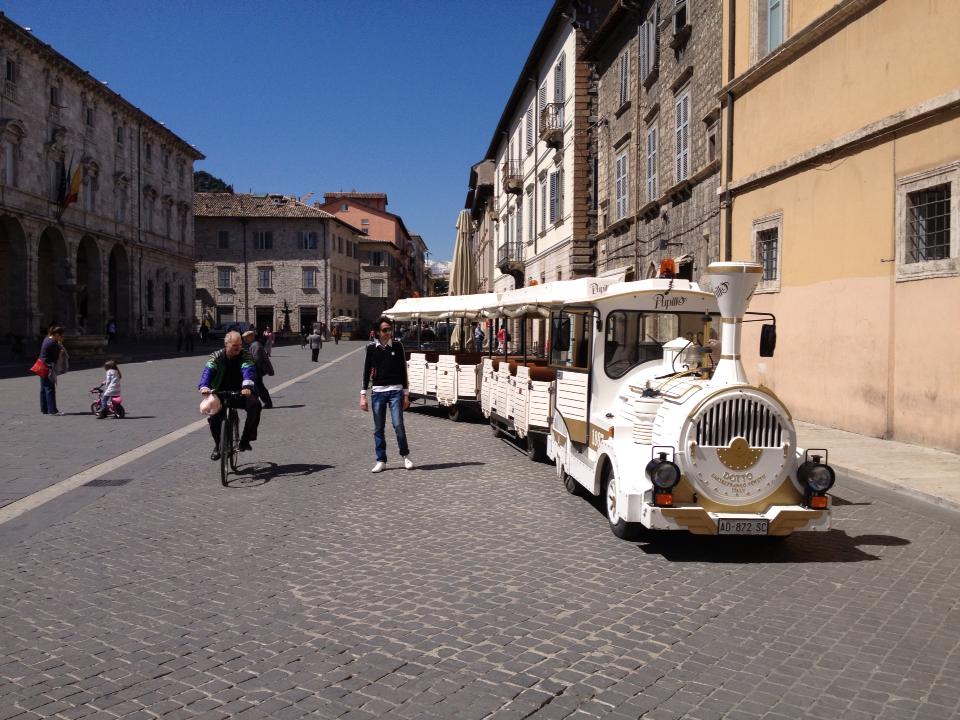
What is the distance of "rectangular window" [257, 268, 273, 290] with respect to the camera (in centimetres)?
7675

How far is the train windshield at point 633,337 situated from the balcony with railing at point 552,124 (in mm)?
25045

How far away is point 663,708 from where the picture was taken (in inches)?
148

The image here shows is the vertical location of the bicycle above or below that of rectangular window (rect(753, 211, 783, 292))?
below

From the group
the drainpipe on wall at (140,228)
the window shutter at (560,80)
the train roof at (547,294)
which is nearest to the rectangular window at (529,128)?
the window shutter at (560,80)

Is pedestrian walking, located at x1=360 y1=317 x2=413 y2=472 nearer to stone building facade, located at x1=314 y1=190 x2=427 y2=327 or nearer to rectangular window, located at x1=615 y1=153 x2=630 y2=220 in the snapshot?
rectangular window, located at x1=615 y1=153 x2=630 y2=220

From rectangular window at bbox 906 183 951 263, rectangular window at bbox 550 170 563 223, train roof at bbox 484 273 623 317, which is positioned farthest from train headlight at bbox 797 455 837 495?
rectangular window at bbox 550 170 563 223

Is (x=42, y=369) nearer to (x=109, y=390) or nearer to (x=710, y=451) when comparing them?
(x=109, y=390)

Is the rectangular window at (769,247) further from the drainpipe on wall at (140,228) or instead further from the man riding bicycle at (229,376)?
the drainpipe on wall at (140,228)

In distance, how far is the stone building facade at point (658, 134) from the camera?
62.1 ft

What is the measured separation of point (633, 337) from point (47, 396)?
1215 cm

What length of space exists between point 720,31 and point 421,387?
962 cm

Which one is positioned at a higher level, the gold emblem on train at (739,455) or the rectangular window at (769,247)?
the rectangular window at (769,247)

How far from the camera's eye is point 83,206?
156 feet

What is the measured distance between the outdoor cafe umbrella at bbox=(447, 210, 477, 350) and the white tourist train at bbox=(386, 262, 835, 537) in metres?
16.7
